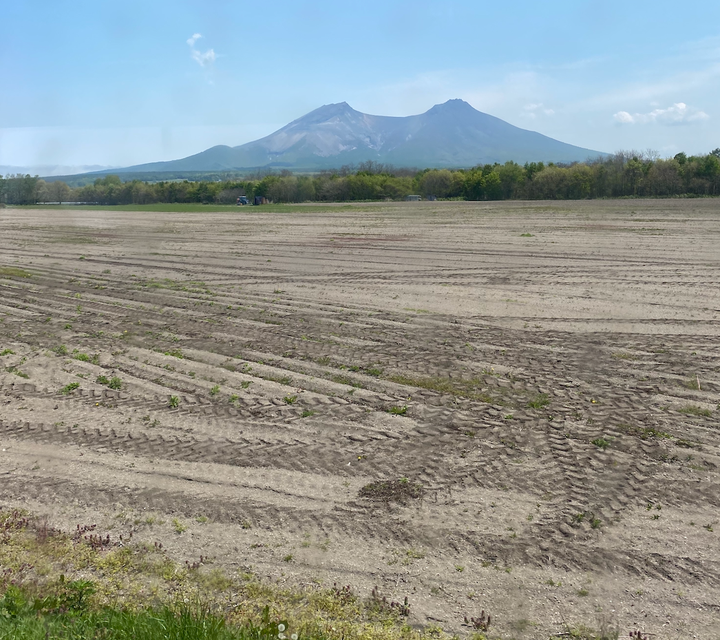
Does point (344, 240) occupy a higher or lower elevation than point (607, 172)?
lower

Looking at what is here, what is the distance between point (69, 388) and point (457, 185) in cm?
8290

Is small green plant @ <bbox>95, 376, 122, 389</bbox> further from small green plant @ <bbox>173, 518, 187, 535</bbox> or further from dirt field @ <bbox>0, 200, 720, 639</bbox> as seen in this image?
small green plant @ <bbox>173, 518, 187, 535</bbox>

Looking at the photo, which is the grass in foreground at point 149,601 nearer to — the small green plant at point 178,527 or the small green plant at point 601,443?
the small green plant at point 178,527

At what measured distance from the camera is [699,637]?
4.36 meters

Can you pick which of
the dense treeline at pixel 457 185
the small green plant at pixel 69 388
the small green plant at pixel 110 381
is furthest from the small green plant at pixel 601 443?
the dense treeline at pixel 457 185

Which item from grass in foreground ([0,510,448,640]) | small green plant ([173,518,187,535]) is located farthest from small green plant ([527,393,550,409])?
small green plant ([173,518,187,535])

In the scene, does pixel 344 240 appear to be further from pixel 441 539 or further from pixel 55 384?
pixel 441 539

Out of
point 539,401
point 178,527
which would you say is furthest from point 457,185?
point 178,527

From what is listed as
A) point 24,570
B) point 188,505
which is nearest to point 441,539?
point 188,505

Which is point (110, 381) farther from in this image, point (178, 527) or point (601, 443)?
point (601, 443)

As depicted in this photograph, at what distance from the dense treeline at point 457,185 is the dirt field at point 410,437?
57.3 metres

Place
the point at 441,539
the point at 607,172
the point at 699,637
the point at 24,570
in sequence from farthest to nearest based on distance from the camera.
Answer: the point at 607,172, the point at 441,539, the point at 24,570, the point at 699,637

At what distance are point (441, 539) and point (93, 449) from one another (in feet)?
15.4

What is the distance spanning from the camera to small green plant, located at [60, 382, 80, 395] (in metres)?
9.56
